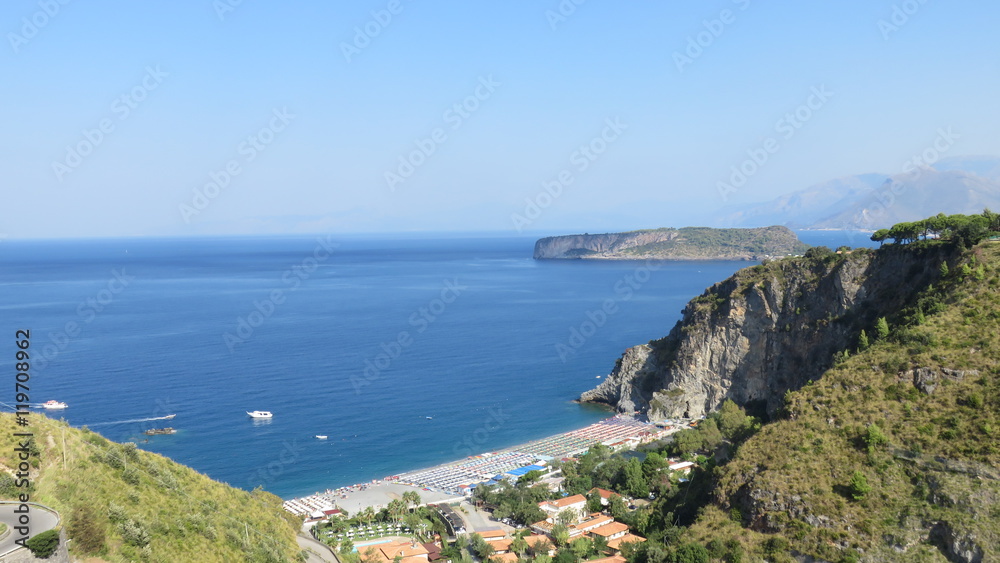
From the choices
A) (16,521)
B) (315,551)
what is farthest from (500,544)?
(16,521)

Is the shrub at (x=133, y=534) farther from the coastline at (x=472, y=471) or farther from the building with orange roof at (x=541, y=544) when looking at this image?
the coastline at (x=472, y=471)

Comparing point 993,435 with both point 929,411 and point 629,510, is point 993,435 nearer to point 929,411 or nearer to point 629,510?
point 929,411

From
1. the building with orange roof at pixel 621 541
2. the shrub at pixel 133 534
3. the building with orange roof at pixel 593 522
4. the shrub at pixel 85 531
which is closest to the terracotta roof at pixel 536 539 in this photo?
the building with orange roof at pixel 593 522

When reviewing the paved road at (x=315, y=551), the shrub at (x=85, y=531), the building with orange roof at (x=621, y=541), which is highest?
the shrub at (x=85, y=531)

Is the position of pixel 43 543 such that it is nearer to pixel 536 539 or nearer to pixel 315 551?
pixel 315 551

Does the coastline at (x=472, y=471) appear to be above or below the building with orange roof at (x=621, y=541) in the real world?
above

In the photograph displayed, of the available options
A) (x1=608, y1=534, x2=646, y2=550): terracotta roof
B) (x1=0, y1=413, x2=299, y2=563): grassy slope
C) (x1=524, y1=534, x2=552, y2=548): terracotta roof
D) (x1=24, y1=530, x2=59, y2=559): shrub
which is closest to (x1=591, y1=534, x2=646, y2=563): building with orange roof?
(x1=608, y1=534, x2=646, y2=550): terracotta roof
